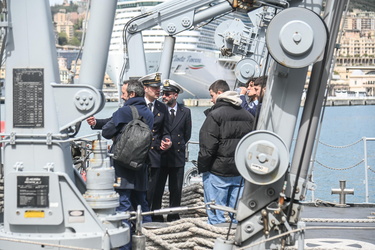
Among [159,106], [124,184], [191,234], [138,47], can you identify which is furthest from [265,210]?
[138,47]

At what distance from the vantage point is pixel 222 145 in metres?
8.05

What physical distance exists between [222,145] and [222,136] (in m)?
0.09

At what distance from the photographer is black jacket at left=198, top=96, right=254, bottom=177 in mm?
7992

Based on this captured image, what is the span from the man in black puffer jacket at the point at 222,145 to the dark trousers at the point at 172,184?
1.62 meters

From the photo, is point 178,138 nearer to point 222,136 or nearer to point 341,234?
point 222,136

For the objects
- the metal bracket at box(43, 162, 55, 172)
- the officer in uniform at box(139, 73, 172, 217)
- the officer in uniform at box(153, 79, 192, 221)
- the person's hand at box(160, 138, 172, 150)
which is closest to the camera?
the metal bracket at box(43, 162, 55, 172)

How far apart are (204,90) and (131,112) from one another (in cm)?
8302

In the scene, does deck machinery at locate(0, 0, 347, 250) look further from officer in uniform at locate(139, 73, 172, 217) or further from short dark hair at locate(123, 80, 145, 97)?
officer in uniform at locate(139, 73, 172, 217)

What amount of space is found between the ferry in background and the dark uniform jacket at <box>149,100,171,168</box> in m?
73.9

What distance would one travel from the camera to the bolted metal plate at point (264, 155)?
18.3 ft

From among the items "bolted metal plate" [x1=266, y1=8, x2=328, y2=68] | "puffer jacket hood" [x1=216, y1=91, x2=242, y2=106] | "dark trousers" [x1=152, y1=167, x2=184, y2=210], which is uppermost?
"bolted metal plate" [x1=266, y1=8, x2=328, y2=68]

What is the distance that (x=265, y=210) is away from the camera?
5848 mm

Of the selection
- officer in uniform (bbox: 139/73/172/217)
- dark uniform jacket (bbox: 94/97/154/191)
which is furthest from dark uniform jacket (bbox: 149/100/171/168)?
dark uniform jacket (bbox: 94/97/154/191)

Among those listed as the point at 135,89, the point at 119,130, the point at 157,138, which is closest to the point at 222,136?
the point at 135,89
